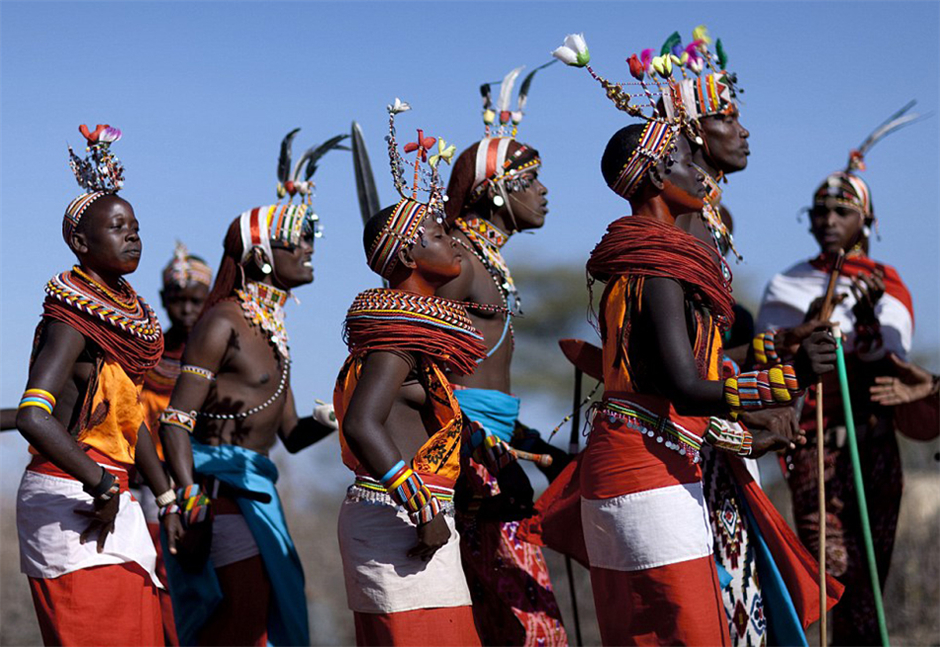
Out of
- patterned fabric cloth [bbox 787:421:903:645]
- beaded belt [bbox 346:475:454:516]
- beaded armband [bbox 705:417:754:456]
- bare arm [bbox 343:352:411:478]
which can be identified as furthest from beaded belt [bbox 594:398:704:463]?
patterned fabric cloth [bbox 787:421:903:645]

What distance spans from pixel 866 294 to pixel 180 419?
3754mm

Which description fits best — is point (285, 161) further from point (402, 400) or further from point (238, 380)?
point (402, 400)

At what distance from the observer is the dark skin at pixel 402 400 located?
443 centimetres

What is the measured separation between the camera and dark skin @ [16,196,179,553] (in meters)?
4.79

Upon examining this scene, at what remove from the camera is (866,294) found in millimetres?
6848

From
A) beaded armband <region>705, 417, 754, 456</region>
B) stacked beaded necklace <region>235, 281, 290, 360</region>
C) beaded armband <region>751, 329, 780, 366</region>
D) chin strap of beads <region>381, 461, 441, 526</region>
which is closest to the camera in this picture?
chin strap of beads <region>381, 461, 441, 526</region>

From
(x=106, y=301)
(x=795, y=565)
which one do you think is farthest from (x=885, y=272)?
(x=106, y=301)

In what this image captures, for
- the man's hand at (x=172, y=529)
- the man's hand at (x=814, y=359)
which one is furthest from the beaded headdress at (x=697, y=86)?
the man's hand at (x=172, y=529)

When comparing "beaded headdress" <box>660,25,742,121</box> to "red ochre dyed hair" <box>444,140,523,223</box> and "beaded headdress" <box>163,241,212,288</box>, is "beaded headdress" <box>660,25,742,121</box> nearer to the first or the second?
"red ochre dyed hair" <box>444,140,523,223</box>

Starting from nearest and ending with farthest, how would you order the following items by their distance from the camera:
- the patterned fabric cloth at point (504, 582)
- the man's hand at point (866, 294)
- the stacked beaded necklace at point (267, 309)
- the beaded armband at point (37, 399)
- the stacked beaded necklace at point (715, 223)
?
the beaded armband at point (37, 399) → the stacked beaded necklace at point (715, 223) → the patterned fabric cloth at point (504, 582) → the stacked beaded necklace at point (267, 309) → the man's hand at point (866, 294)

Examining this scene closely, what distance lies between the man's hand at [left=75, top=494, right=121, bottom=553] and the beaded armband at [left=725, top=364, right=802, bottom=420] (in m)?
2.47

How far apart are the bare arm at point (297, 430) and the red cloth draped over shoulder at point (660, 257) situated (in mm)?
2383

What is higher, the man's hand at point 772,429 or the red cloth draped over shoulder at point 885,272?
the red cloth draped over shoulder at point 885,272

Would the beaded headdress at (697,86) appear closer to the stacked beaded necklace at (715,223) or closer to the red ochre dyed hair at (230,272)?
the stacked beaded necklace at (715,223)
